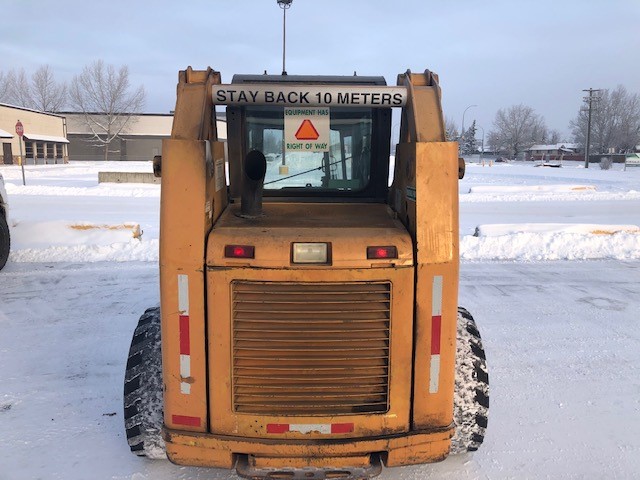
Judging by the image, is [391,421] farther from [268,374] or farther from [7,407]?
[7,407]

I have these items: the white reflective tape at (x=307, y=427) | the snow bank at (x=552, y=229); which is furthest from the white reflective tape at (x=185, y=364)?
the snow bank at (x=552, y=229)

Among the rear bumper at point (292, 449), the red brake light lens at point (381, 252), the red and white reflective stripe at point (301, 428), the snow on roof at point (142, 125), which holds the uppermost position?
the snow on roof at point (142, 125)

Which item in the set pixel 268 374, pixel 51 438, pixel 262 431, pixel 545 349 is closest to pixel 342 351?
pixel 268 374

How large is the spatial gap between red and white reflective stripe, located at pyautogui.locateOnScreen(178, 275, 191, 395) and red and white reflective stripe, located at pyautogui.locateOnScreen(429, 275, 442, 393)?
126cm

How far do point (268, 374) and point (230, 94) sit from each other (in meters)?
1.56

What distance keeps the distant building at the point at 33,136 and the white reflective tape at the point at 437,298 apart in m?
45.5

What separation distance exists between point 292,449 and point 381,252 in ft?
3.68

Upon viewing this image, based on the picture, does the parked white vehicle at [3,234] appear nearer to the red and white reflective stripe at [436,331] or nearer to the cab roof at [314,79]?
the cab roof at [314,79]

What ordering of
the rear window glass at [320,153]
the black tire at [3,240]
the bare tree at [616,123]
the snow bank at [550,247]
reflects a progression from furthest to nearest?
the bare tree at [616,123], the snow bank at [550,247], the black tire at [3,240], the rear window glass at [320,153]

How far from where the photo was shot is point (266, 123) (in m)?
3.64

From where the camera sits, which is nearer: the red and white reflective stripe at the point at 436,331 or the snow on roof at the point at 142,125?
the red and white reflective stripe at the point at 436,331

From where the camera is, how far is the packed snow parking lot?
3.48 m

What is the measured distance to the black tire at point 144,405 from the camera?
3.08 meters

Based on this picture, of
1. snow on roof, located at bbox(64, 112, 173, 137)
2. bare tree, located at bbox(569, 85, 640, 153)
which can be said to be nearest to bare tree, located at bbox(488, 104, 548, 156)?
bare tree, located at bbox(569, 85, 640, 153)
